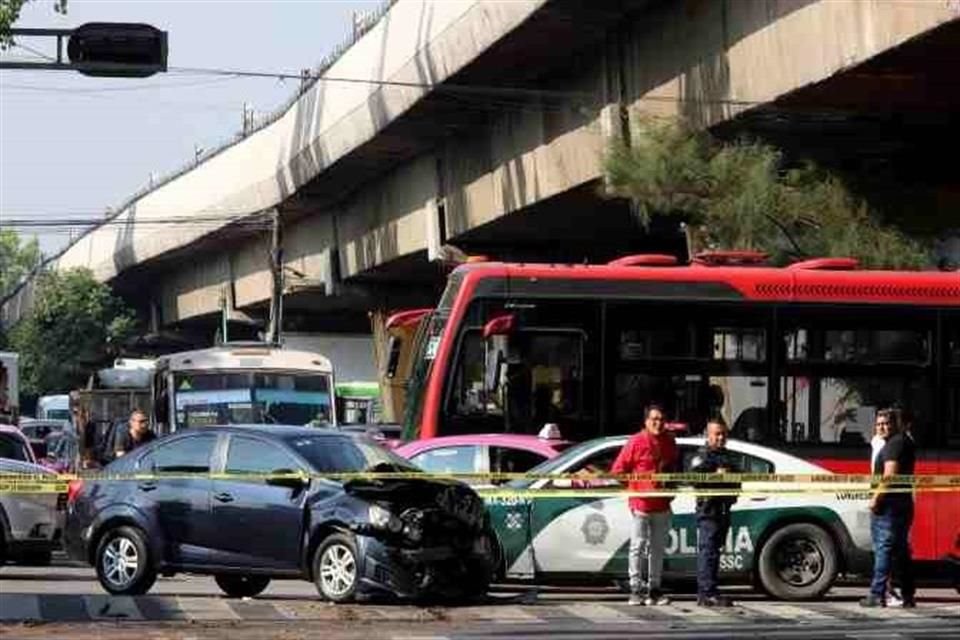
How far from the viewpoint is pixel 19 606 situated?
614 inches

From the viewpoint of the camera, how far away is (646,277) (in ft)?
64.5

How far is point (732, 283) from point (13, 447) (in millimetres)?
9218

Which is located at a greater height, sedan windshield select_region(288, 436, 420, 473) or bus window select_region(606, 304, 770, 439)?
bus window select_region(606, 304, 770, 439)

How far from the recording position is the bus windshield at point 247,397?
30.0 metres

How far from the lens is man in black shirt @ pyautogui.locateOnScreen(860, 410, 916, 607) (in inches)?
634

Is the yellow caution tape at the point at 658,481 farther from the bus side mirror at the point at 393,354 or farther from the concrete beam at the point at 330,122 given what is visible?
the concrete beam at the point at 330,122

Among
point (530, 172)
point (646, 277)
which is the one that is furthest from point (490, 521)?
point (530, 172)

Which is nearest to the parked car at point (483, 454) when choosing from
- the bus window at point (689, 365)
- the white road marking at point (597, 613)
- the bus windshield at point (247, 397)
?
the bus window at point (689, 365)

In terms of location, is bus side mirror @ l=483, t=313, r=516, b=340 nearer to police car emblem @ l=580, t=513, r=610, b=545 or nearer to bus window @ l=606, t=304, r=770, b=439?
bus window @ l=606, t=304, r=770, b=439

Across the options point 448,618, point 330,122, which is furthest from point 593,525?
point 330,122

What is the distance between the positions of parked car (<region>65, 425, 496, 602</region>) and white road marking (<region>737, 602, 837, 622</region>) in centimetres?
236

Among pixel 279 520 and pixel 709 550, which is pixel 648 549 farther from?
pixel 279 520

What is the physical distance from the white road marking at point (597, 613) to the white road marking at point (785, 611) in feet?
4.13

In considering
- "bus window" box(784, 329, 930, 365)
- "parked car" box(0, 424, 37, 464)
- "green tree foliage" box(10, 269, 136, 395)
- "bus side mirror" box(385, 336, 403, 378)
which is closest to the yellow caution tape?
"bus window" box(784, 329, 930, 365)
